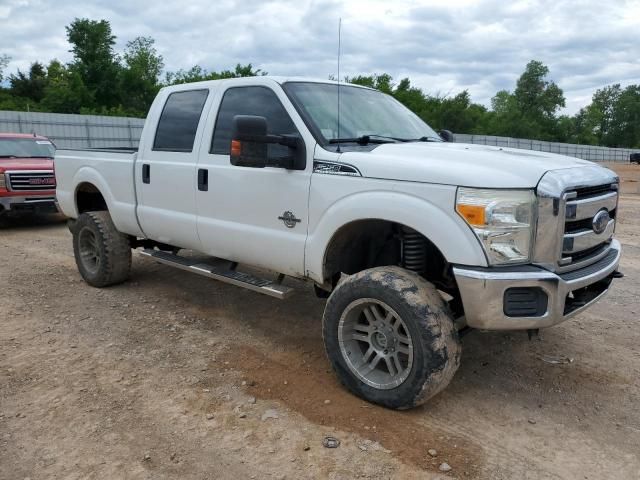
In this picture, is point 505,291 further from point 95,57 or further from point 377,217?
point 95,57

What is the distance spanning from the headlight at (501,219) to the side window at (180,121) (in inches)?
105

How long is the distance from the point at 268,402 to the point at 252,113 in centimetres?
219

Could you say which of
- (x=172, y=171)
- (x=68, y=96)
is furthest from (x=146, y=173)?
(x=68, y=96)

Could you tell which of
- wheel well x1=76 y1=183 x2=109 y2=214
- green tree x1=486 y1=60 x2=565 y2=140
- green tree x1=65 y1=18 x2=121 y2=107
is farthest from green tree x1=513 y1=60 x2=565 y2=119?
wheel well x1=76 y1=183 x2=109 y2=214

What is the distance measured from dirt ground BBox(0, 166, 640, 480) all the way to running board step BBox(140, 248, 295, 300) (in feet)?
1.65

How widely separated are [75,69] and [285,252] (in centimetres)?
4671

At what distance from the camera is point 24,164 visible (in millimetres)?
10305

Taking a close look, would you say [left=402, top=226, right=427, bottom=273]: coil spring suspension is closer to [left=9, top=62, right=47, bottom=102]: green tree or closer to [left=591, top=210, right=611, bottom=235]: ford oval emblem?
[left=591, top=210, right=611, bottom=235]: ford oval emblem

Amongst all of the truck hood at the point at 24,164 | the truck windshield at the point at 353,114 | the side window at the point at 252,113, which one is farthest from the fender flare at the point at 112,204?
the truck hood at the point at 24,164

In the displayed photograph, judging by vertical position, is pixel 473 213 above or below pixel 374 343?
above

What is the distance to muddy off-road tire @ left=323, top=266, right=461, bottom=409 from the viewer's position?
Answer: 3.11 metres

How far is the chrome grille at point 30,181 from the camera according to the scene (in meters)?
9.92

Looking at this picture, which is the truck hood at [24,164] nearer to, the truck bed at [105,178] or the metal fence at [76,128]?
the truck bed at [105,178]

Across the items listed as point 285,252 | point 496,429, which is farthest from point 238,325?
point 496,429
